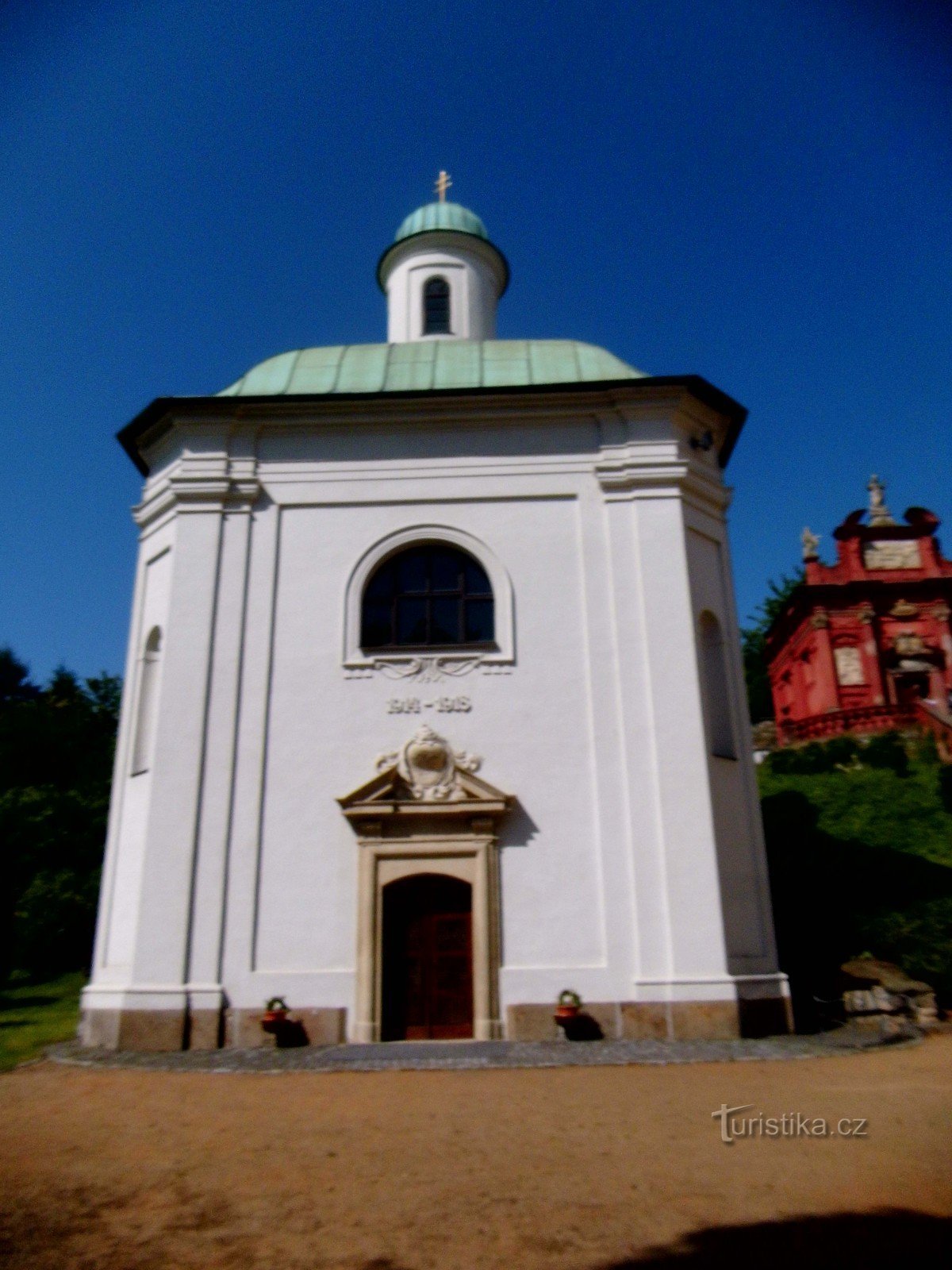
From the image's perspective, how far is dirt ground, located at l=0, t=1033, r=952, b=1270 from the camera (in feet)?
14.9

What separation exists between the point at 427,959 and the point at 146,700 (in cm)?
558

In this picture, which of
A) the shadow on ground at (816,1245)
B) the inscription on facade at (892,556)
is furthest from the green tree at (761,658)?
the shadow on ground at (816,1245)

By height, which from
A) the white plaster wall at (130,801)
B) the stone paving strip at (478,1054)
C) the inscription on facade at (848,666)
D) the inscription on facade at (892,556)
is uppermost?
the inscription on facade at (892,556)

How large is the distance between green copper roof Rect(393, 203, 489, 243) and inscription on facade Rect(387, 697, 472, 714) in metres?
11.7

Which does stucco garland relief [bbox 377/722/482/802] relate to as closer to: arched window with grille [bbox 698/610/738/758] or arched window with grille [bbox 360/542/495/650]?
arched window with grille [bbox 360/542/495/650]

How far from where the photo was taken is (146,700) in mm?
13898

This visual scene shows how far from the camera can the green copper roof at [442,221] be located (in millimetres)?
20031

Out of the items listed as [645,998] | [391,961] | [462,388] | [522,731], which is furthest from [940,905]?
[462,388]

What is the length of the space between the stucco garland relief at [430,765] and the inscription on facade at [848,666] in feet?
72.2

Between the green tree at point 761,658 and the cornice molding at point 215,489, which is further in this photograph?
the green tree at point 761,658

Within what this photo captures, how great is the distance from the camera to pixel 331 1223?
4926mm

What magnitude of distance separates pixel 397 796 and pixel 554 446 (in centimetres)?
566

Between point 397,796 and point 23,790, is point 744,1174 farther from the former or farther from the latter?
point 23,790

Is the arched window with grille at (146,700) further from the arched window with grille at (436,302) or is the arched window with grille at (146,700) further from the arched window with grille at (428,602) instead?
the arched window with grille at (436,302)
